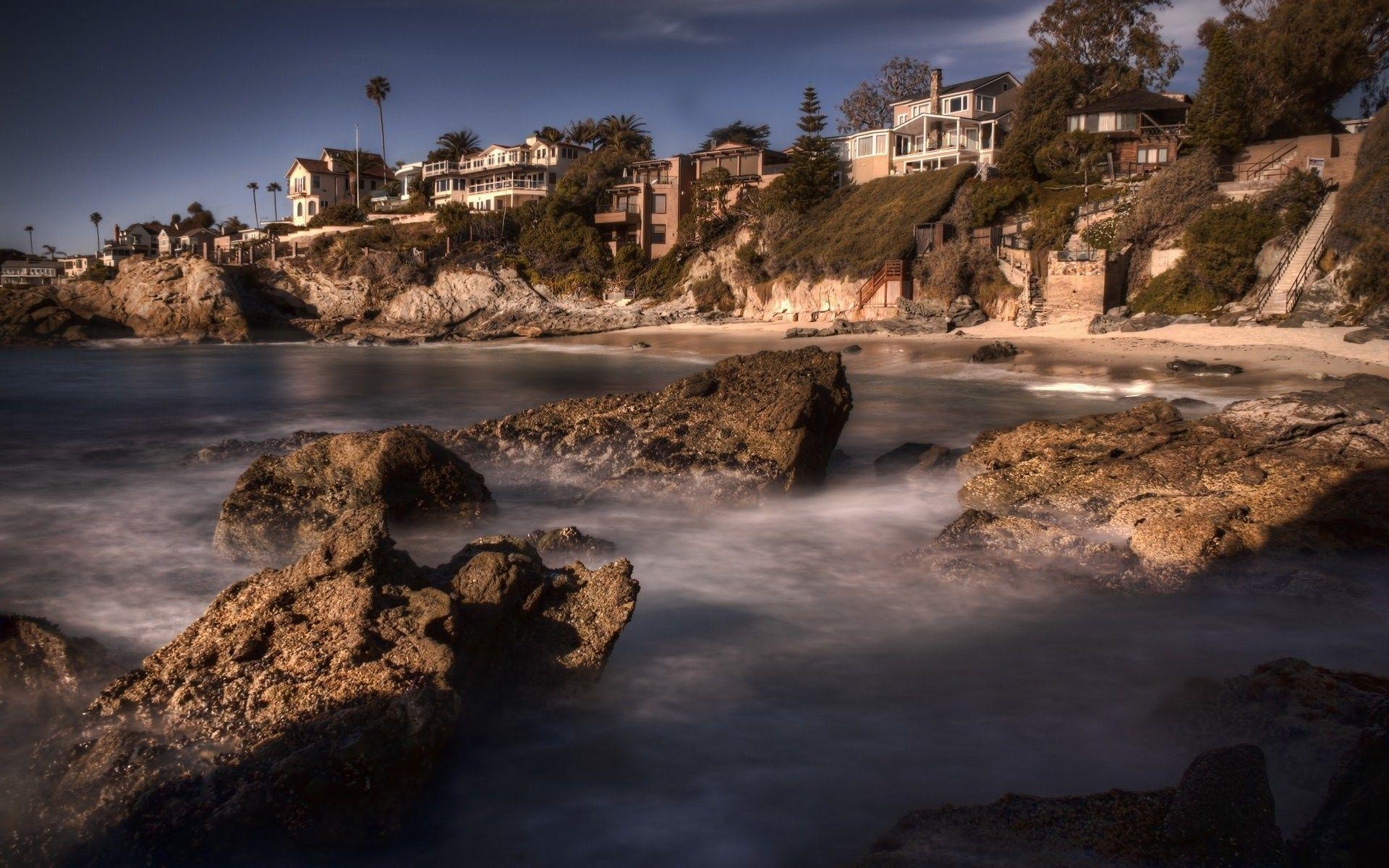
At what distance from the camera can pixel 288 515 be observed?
25.0 feet

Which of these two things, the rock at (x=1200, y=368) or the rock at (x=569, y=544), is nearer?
the rock at (x=569, y=544)

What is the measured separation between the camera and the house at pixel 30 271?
112m

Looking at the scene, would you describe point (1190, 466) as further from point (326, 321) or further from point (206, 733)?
point (326, 321)

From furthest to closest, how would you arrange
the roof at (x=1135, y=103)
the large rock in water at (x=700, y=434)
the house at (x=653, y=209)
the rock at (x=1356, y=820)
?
1. the house at (x=653, y=209)
2. the roof at (x=1135, y=103)
3. the large rock in water at (x=700, y=434)
4. the rock at (x=1356, y=820)

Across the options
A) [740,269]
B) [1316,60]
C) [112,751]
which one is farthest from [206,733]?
[1316,60]

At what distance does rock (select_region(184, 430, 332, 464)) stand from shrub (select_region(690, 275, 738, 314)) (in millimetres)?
40231

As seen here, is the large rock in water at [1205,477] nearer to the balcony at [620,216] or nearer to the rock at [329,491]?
the rock at [329,491]

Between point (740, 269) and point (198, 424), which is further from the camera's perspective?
point (740, 269)

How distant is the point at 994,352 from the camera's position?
96.2 ft

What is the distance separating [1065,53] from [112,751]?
63327 millimetres

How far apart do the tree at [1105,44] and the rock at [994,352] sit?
30894 millimetres

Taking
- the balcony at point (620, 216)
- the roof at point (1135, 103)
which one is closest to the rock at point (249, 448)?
the roof at point (1135, 103)

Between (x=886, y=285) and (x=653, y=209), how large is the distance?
78.9 ft

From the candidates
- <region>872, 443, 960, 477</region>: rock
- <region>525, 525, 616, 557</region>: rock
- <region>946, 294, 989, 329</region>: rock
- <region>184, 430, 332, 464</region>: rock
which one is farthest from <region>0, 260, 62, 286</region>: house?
<region>525, 525, 616, 557</region>: rock
